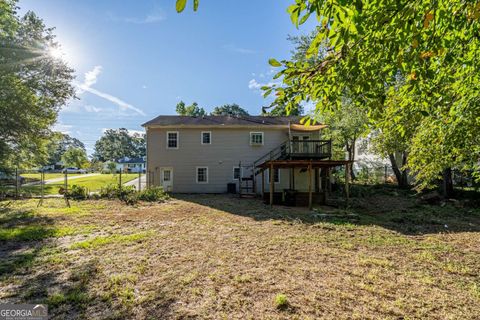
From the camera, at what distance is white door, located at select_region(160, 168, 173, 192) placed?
57.3ft

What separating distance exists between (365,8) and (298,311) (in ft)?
11.0

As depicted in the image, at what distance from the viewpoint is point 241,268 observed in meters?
4.39

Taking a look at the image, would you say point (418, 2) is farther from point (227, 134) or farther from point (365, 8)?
point (227, 134)

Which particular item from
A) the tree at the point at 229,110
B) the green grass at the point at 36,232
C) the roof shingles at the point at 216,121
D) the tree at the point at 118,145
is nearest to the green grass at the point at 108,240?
the green grass at the point at 36,232

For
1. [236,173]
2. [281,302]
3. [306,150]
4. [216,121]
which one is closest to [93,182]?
[216,121]

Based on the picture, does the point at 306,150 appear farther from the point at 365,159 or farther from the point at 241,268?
the point at 365,159

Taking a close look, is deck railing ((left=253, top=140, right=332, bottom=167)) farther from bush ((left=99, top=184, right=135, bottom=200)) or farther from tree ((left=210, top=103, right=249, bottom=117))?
tree ((left=210, top=103, right=249, bottom=117))

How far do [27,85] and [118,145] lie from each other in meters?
72.6

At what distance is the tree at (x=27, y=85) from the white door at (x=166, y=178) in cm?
752

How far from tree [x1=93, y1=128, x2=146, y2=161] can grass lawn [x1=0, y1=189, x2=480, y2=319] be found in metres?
78.8

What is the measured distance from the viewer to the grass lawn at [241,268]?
10.4 ft

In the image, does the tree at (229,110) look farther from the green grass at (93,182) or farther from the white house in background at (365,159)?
the white house in background at (365,159)

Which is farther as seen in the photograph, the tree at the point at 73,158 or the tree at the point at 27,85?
the tree at the point at 73,158

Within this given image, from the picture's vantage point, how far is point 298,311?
9.93 ft
